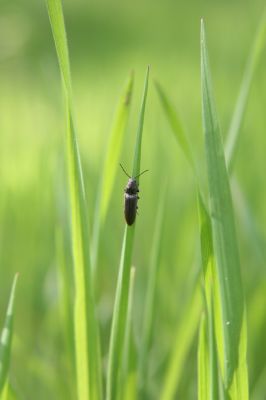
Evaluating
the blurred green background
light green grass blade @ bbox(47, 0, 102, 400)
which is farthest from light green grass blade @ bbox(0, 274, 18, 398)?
the blurred green background

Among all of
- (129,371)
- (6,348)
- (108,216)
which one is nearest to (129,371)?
(129,371)

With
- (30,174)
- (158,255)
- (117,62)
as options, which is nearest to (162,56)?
(117,62)

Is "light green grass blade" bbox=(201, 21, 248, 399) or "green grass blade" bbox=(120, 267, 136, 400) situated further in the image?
"green grass blade" bbox=(120, 267, 136, 400)

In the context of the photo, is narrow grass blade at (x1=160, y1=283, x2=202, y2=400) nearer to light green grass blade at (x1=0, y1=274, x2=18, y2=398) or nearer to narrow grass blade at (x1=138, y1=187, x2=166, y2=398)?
narrow grass blade at (x1=138, y1=187, x2=166, y2=398)

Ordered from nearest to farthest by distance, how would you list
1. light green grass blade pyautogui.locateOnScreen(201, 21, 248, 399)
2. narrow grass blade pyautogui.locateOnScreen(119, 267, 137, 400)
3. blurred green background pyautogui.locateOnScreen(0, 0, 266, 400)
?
light green grass blade pyautogui.locateOnScreen(201, 21, 248, 399), narrow grass blade pyautogui.locateOnScreen(119, 267, 137, 400), blurred green background pyautogui.locateOnScreen(0, 0, 266, 400)

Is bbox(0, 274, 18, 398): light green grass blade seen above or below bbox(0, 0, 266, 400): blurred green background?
below

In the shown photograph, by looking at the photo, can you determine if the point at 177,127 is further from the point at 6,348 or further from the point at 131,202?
the point at 6,348

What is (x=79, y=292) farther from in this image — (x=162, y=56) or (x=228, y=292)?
(x=162, y=56)
